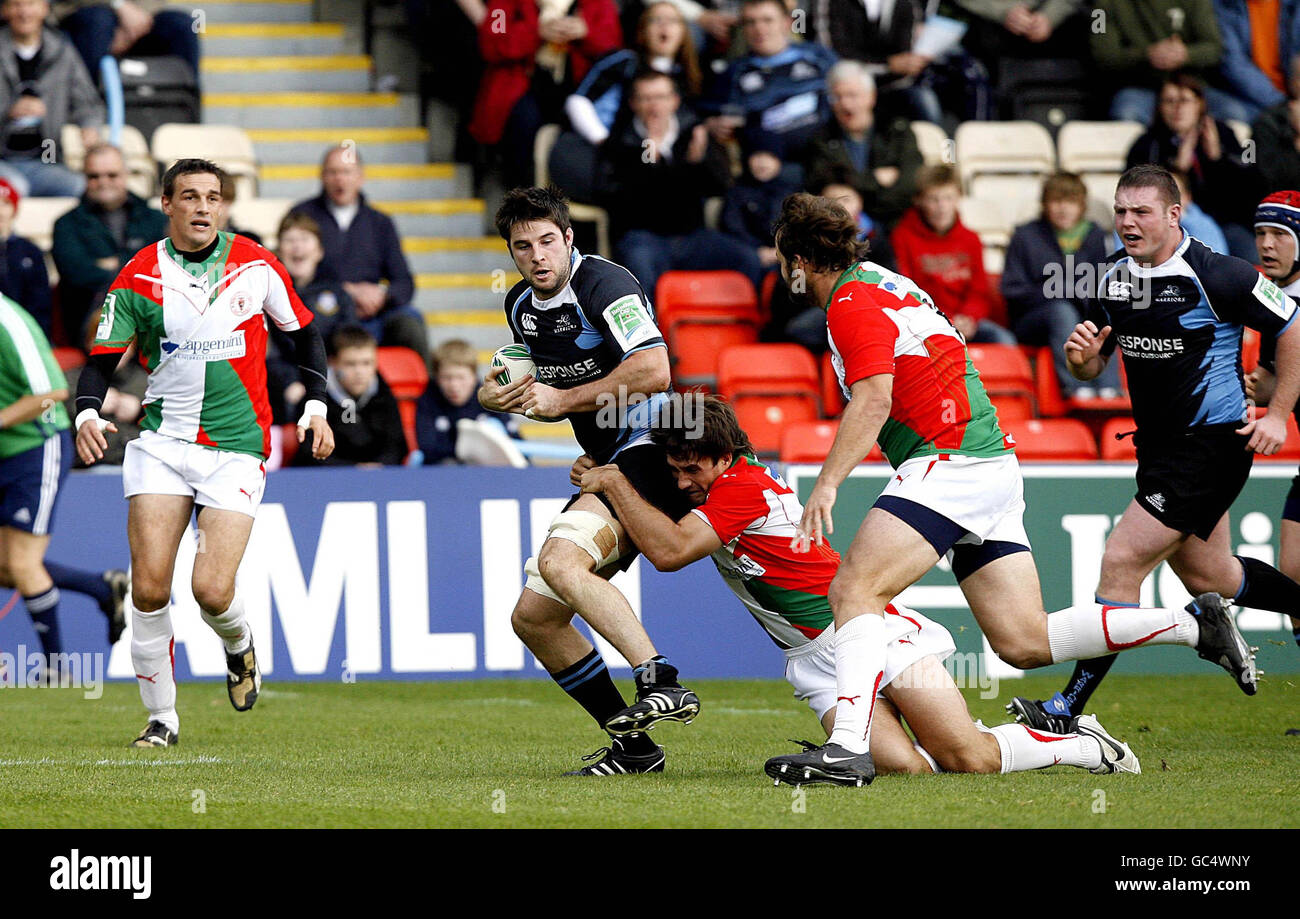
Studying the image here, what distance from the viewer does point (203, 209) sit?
23.5ft

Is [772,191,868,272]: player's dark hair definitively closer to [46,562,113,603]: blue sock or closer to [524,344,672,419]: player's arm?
[524,344,672,419]: player's arm

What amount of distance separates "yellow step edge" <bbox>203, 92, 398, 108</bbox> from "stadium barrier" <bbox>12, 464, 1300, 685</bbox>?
6.00 metres

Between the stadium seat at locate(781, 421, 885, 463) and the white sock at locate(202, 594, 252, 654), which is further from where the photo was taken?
the stadium seat at locate(781, 421, 885, 463)

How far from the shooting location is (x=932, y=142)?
44.9 feet

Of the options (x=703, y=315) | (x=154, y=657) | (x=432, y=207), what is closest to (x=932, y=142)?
(x=703, y=315)

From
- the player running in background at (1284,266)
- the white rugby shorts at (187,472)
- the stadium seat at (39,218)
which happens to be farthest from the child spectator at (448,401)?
the player running in background at (1284,266)

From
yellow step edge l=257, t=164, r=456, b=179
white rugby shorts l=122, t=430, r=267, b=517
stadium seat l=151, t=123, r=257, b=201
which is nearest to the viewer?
white rugby shorts l=122, t=430, r=267, b=517

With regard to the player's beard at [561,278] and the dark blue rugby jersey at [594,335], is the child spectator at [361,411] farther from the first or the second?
the player's beard at [561,278]

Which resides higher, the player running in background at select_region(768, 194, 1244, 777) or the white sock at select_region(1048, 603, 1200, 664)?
the player running in background at select_region(768, 194, 1244, 777)

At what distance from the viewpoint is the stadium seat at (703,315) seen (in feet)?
39.7

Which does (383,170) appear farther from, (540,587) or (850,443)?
(850,443)

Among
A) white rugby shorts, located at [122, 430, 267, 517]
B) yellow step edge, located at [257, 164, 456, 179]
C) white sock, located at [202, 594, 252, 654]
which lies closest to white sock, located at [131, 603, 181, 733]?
white sock, located at [202, 594, 252, 654]

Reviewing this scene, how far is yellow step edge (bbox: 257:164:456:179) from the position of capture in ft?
47.3

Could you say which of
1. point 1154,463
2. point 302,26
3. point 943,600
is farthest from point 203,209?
point 302,26
